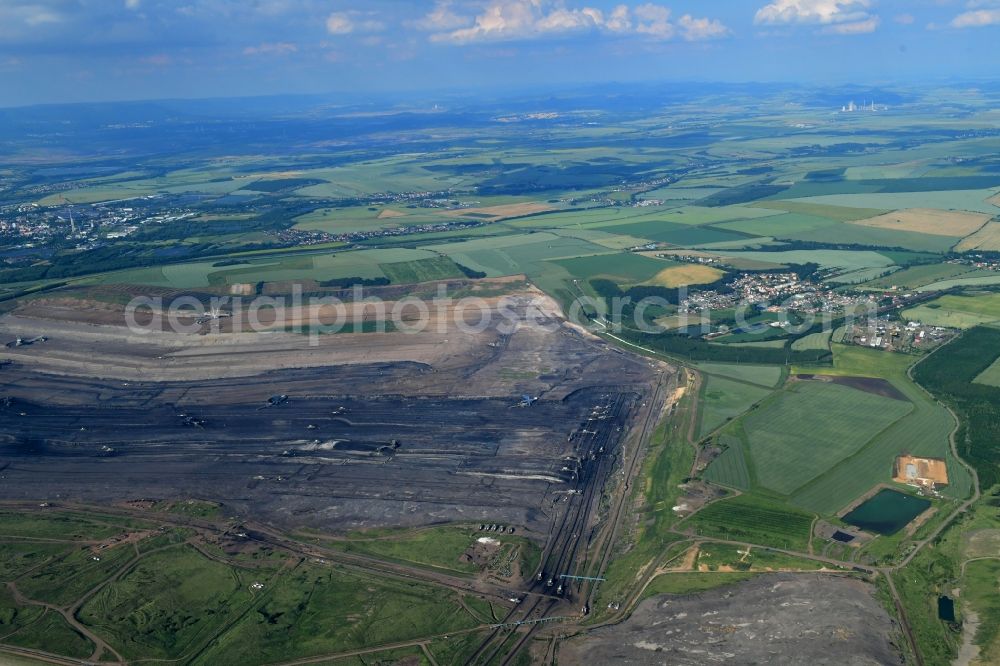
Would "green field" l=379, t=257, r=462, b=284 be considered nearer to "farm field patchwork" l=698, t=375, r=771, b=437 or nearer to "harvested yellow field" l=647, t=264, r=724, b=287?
"harvested yellow field" l=647, t=264, r=724, b=287

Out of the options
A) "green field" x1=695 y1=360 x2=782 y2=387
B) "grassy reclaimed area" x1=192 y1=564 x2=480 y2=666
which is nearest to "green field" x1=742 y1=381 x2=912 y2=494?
"green field" x1=695 y1=360 x2=782 y2=387

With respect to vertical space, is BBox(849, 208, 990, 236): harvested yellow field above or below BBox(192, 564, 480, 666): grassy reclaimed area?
above

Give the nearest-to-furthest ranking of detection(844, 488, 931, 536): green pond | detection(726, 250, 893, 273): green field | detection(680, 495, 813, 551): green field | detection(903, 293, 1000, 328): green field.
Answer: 1. detection(680, 495, 813, 551): green field
2. detection(844, 488, 931, 536): green pond
3. detection(903, 293, 1000, 328): green field
4. detection(726, 250, 893, 273): green field

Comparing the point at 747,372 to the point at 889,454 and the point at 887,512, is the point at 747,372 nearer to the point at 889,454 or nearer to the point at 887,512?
the point at 889,454

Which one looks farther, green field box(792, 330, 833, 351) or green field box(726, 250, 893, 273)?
green field box(726, 250, 893, 273)

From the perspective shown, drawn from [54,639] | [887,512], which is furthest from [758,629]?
[54,639]

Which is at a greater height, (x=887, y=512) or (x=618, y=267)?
(x=618, y=267)

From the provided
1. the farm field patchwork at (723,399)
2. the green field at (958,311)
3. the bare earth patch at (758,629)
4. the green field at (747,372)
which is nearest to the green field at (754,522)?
the bare earth patch at (758,629)

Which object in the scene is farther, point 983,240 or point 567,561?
point 983,240
